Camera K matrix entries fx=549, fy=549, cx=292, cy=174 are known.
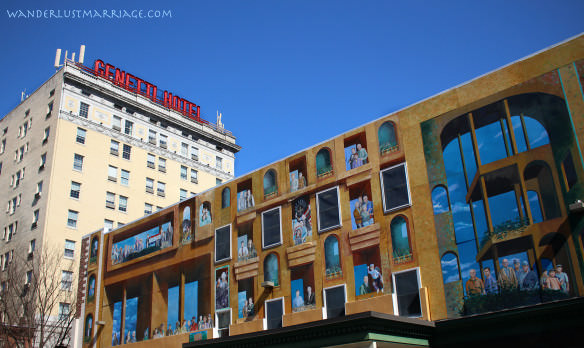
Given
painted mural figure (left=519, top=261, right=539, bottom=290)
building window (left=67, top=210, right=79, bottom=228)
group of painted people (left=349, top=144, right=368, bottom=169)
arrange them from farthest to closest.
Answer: building window (left=67, top=210, right=79, bottom=228) < group of painted people (left=349, top=144, right=368, bottom=169) < painted mural figure (left=519, top=261, right=539, bottom=290)

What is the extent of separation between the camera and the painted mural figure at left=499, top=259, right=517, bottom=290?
19156 millimetres

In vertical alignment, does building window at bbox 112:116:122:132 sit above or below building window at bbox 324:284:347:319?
above

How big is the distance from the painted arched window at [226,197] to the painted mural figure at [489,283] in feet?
50.1

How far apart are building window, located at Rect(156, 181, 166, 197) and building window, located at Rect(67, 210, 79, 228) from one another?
9.84 meters

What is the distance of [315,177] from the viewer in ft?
88.1

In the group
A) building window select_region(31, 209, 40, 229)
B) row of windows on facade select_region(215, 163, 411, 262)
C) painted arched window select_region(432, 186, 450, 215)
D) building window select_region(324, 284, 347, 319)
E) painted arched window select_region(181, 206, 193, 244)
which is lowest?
building window select_region(324, 284, 347, 319)

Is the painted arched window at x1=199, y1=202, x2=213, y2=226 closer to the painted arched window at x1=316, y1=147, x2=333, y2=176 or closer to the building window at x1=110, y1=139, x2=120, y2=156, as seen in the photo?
the painted arched window at x1=316, y1=147, x2=333, y2=176

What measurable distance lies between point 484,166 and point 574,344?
6906 millimetres

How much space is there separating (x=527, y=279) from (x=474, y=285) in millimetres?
1942

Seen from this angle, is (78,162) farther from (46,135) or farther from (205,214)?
(205,214)

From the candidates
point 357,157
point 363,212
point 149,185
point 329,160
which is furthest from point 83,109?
point 363,212

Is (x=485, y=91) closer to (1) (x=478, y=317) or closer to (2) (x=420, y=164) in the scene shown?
(2) (x=420, y=164)

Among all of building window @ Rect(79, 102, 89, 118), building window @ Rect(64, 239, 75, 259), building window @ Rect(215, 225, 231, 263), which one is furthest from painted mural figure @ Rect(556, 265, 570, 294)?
building window @ Rect(79, 102, 89, 118)

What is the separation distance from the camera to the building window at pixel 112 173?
56562mm
